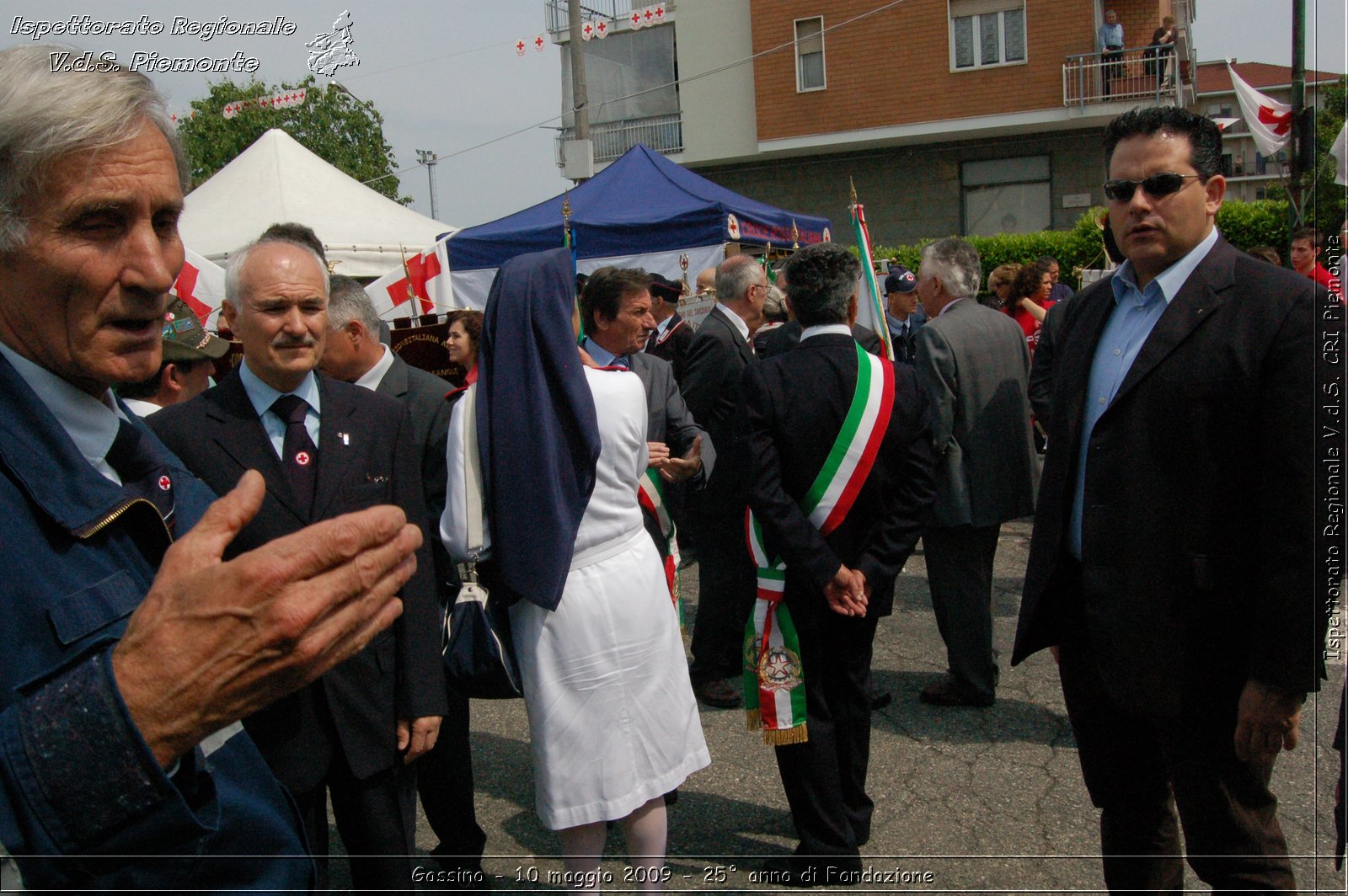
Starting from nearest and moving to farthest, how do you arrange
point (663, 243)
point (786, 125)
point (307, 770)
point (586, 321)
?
point (307, 770)
point (586, 321)
point (663, 243)
point (786, 125)

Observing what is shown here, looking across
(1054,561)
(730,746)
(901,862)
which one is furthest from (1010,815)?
(1054,561)

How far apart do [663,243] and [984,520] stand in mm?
5300

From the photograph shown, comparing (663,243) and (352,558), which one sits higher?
(663,243)

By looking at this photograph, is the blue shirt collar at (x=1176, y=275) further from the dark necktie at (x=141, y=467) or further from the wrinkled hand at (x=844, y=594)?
the dark necktie at (x=141, y=467)

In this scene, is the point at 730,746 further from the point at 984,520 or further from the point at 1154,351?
the point at 1154,351

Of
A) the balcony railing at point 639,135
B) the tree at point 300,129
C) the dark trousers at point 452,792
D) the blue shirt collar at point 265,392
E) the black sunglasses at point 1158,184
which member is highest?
the balcony railing at point 639,135

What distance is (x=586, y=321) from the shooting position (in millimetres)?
4074

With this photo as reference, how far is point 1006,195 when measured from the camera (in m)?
22.3

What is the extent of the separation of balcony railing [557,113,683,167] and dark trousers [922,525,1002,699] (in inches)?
850

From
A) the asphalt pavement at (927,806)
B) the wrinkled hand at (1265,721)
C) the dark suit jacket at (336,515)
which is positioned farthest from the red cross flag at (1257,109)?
the dark suit jacket at (336,515)

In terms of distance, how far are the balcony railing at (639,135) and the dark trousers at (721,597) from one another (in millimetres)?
21088

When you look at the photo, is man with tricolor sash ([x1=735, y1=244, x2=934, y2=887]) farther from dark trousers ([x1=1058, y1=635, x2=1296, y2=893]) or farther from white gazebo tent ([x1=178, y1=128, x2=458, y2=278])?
white gazebo tent ([x1=178, y1=128, x2=458, y2=278])

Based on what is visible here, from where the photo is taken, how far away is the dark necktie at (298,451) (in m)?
2.35

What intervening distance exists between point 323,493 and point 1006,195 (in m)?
22.8
